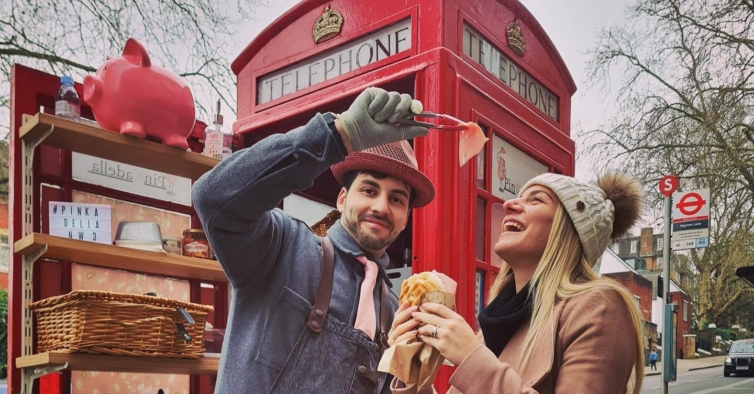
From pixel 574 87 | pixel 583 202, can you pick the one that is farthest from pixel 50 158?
pixel 574 87

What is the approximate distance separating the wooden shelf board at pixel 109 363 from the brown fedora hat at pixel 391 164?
957 mm

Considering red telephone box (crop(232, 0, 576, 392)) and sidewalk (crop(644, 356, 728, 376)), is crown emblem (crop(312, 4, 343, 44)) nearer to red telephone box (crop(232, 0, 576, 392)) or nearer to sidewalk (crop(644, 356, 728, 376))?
red telephone box (crop(232, 0, 576, 392))

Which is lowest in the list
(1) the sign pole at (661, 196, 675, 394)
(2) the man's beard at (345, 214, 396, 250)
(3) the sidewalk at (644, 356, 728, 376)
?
(3) the sidewalk at (644, 356, 728, 376)

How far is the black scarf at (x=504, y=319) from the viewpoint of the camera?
160cm

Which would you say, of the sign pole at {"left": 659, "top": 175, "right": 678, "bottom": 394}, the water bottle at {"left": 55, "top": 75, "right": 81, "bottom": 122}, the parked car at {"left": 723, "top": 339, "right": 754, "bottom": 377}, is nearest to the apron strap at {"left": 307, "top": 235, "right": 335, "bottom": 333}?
the water bottle at {"left": 55, "top": 75, "right": 81, "bottom": 122}

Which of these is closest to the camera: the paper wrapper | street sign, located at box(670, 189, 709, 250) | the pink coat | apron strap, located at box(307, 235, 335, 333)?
the pink coat

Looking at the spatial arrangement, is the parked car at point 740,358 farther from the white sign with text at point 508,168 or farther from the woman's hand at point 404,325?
the woman's hand at point 404,325

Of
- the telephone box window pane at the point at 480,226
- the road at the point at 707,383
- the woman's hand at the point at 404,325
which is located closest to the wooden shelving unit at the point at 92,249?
the telephone box window pane at the point at 480,226

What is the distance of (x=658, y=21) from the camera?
6215 millimetres

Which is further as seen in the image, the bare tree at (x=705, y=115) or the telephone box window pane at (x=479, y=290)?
the bare tree at (x=705, y=115)

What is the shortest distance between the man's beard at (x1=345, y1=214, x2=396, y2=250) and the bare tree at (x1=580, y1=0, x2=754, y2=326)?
4.48 m

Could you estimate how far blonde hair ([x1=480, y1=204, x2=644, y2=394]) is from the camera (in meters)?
1.50

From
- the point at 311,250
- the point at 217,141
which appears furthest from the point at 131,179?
the point at 311,250

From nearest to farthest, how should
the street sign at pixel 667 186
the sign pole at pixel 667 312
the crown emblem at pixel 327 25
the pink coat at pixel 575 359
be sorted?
the pink coat at pixel 575 359
the crown emblem at pixel 327 25
the sign pole at pixel 667 312
the street sign at pixel 667 186
